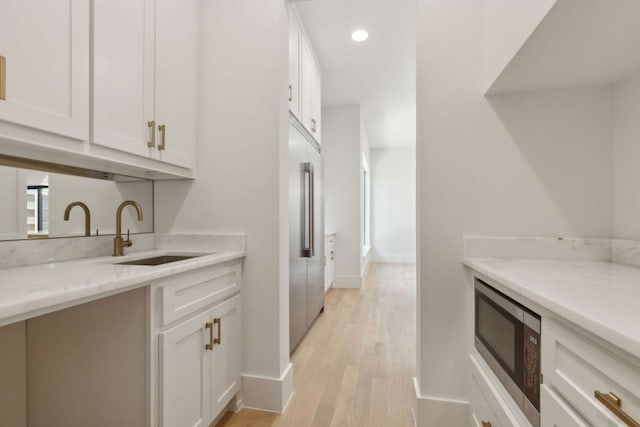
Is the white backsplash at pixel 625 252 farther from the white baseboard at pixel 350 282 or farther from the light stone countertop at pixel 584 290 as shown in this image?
the white baseboard at pixel 350 282

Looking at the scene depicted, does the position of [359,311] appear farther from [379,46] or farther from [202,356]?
[379,46]

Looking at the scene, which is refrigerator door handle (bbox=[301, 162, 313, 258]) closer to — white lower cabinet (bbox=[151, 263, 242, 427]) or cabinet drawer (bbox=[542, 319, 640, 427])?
white lower cabinet (bbox=[151, 263, 242, 427])

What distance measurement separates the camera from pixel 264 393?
65.9 inches

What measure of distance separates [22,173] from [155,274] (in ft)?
2.69

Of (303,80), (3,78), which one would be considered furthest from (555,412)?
(303,80)

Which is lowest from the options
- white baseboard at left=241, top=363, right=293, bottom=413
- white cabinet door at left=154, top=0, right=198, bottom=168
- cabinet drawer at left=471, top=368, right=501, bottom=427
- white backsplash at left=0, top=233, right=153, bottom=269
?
white baseboard at left=241, top=363, right=293, bottom=413

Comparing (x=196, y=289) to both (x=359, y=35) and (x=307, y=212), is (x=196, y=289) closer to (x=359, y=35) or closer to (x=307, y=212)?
(x=307, y=212)

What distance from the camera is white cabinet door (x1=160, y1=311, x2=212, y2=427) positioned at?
1.13 m

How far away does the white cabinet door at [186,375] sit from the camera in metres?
1.13

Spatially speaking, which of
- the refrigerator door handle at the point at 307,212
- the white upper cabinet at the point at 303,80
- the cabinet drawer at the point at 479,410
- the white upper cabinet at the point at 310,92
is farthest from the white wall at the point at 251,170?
the cabinet drawer at the point at 479,410

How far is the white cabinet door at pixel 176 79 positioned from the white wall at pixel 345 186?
3.18 m

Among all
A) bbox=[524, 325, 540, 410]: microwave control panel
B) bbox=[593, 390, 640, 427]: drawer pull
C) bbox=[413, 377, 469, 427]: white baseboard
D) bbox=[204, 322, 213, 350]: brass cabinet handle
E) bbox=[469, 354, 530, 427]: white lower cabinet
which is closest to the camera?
bbox=[593, 390, 640, 427]: drawer pull

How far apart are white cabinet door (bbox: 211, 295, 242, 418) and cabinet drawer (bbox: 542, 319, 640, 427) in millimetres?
1311

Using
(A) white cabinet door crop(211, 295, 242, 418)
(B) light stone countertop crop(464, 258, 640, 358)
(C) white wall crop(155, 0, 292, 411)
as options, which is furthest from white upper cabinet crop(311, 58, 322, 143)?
(B) light stone countertop crop(464, 258, 640, 358)
